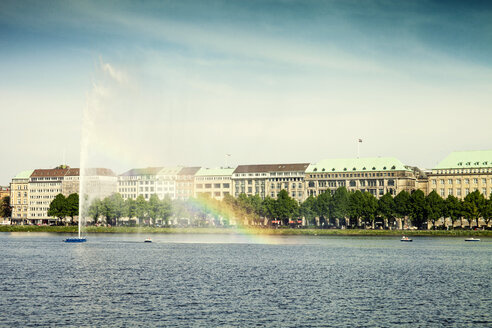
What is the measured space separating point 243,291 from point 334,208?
4905 inches

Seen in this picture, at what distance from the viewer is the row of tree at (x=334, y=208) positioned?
16725cm

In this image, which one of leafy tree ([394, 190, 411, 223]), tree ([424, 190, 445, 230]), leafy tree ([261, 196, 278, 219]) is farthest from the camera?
leafy tree ([261, 196, 278, 219])

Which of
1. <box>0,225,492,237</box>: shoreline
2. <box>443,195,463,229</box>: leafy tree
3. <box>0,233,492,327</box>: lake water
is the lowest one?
<box>0,233,492,327</box>: lake water

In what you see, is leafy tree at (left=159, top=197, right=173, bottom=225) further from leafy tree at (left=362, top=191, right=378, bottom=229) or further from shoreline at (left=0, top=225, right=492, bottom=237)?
leafy tree at (left=362, top=191, right=378, bottom=229)

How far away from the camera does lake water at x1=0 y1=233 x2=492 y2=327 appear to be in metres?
44.1

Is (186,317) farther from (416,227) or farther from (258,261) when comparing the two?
(416,227)

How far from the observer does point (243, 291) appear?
56.5 m

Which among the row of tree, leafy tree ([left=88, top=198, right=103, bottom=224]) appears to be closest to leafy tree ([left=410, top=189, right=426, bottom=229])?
the row of tree

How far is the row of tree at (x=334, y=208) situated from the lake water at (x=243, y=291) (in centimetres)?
7567

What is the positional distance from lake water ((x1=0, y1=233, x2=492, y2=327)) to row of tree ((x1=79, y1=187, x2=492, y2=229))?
7567 cm

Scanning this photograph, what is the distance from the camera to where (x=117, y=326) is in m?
41.6

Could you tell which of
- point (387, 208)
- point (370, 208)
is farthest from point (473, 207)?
point (370, 208)

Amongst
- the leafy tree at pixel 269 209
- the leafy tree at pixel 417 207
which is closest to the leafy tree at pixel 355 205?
the leafy tree at pixel 417 207

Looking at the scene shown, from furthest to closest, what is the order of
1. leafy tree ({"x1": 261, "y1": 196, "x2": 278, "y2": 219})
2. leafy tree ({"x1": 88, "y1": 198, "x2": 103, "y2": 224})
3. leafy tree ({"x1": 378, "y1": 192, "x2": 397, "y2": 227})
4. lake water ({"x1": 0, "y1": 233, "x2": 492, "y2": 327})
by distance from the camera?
leafy tree ({"x1": 88, "y1": 198, "x2": 103, "y2": 224}) → leafy tree ({"x1": 261, "y1": 196, "x2": 278, "y2": 219}) → leafy tree ({"x1": 378, "y1": 192, "x2": 397, "y2": 227}) → lake water ({"x1": 0, "y1": 233, "x2": 492, "y2": 327})
